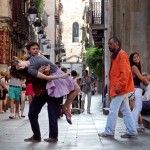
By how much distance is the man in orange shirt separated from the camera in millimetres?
9508

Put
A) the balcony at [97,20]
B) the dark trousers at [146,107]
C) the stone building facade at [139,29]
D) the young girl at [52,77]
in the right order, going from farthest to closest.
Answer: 1. the balcony at [97,20]
2. the stone building facade at [139,29]
3. the dark trousers at [146,107]
4. the young girl at [52,77]

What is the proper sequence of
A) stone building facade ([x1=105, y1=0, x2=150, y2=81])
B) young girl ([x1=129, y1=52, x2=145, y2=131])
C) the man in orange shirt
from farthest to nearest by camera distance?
stone building facade ([x1=105, y1=0, x2=150, y2=81]) < young girl ([x1=129, y1=52, x2=145, y2=131]) < the man in orange shirt

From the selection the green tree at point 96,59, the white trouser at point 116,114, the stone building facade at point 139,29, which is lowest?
the green tree at point 96,59

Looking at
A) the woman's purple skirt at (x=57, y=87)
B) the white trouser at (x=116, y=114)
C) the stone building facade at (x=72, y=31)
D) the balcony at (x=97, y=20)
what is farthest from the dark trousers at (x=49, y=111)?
the stone building facade at (x=72, y=31)

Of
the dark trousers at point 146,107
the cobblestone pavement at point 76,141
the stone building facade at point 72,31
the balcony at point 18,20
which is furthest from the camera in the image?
the stone building facade at point 72,31

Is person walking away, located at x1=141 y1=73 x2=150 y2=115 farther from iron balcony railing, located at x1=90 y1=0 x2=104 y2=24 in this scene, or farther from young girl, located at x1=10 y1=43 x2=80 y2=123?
iron balcony railing, located at x1=90 y1=0 x2=104 y2=24

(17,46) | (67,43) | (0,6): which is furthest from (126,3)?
(67,43)

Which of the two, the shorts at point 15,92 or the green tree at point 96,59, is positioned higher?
the shorts at point 15,92

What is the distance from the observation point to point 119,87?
949 centimetres

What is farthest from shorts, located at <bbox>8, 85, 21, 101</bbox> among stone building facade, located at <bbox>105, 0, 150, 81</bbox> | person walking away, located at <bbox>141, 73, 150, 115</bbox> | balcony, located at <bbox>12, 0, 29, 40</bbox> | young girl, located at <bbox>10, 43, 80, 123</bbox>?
balcony, located at <bbox>12, 0, 29, 40</bbox>

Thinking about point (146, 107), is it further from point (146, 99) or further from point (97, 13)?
point (97, 13)

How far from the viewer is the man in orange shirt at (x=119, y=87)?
9508 millimetres

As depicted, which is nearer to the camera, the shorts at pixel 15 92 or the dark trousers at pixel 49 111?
the dark trousers at pixel 49 111

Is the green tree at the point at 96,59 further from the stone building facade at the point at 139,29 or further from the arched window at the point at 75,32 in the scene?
the arched window at the point at 75,32
